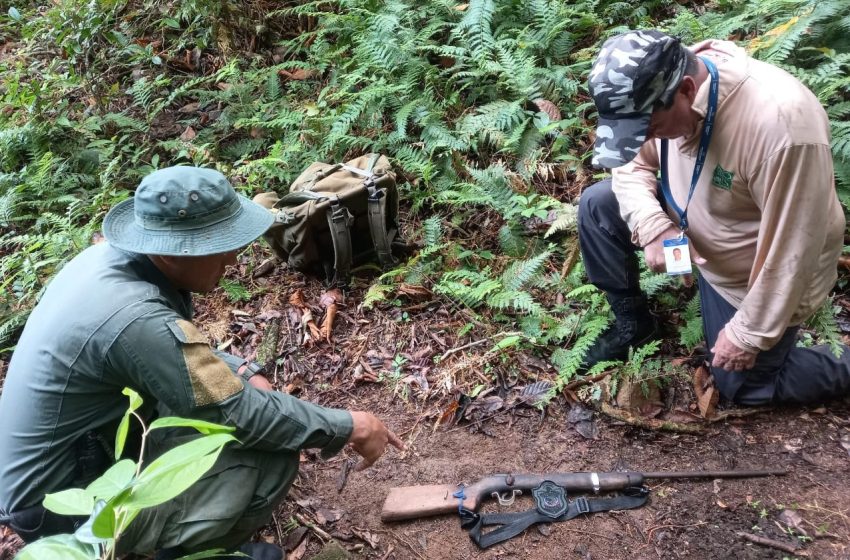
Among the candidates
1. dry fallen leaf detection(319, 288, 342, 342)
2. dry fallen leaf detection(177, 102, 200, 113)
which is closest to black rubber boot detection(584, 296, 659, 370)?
dry fallen leaf detection(319, 288, 342, 342)

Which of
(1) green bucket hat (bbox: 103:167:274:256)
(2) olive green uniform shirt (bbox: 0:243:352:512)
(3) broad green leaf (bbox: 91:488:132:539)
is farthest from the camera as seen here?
(1) green bucket hat (bbox: 103:167:274:256)

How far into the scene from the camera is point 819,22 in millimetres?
4762

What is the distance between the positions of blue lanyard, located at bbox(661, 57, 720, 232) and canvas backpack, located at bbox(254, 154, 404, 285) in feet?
7.16

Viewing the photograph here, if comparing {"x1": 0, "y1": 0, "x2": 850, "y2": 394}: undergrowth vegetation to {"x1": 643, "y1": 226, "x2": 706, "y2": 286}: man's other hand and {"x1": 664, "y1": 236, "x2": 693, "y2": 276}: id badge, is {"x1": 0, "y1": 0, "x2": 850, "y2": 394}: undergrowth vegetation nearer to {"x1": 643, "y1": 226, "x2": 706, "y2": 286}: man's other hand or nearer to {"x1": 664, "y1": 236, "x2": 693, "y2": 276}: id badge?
{"x1": 643, "y1": 226, "x2": 706, "y2": 286}: man's other hand

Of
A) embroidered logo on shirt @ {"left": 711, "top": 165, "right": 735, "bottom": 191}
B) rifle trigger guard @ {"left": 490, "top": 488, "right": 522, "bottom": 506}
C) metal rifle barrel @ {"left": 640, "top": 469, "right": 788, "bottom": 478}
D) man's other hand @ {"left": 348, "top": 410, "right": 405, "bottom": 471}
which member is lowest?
rifle trigger guard @ {"left": 490, "top": 488, "right": 522, "bottom": 506}

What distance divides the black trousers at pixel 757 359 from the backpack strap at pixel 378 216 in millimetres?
1708

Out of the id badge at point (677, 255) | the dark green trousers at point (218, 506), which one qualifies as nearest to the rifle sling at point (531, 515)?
the dark green trousers at point (218, 506)

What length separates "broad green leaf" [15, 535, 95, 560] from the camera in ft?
3.71

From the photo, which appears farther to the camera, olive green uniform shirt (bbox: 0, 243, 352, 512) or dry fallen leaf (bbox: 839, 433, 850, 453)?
dry fallen leaf (bbox: 839, 433, 850, 453)

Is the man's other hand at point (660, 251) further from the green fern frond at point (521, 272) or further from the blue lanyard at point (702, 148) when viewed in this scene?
the green fern frond at point (521, 272)

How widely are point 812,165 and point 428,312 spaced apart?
277cm

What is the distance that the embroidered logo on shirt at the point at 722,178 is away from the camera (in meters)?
2.88

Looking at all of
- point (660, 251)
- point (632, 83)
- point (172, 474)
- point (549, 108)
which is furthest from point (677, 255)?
point (172, 474)

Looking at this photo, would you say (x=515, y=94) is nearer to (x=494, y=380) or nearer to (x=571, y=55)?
(x=571, y=55)
